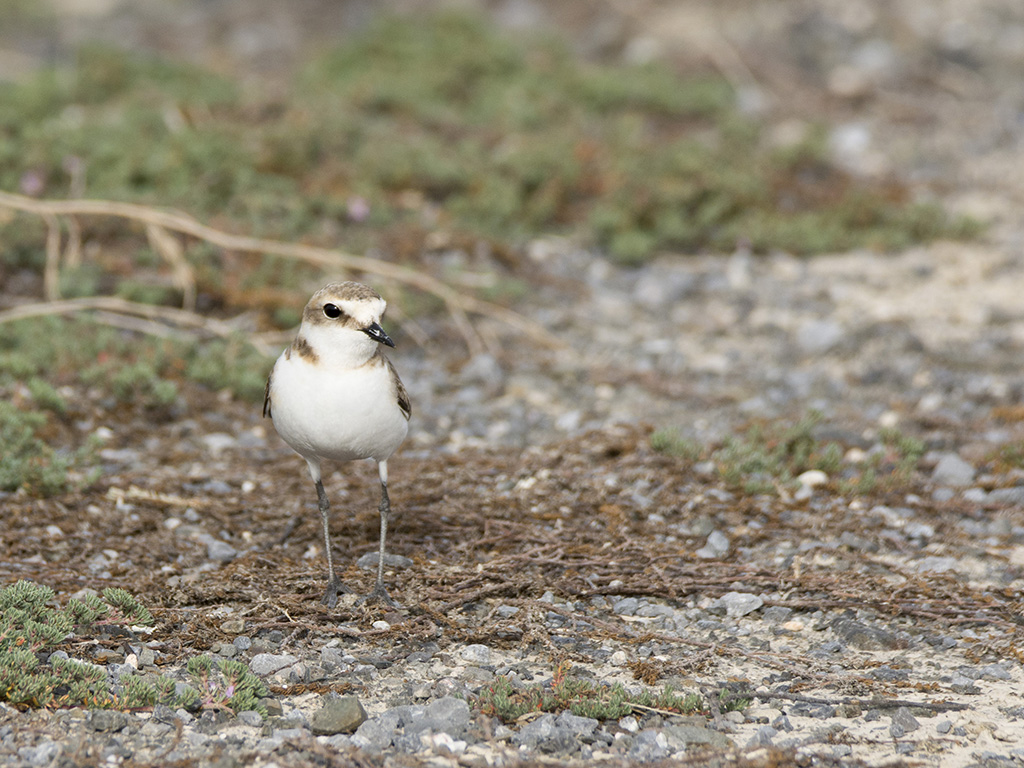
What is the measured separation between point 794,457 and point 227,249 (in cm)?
477

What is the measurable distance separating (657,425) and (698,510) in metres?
1.38

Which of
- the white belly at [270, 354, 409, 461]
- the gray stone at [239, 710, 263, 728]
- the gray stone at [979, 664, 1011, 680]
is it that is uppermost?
the white belly at [270, 354, 409, 461]

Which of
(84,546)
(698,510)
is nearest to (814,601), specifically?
(698,510)

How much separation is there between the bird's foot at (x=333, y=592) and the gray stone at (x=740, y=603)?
6.16ft

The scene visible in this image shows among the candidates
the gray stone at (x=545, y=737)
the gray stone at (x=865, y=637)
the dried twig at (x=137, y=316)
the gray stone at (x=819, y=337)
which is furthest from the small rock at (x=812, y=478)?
the dried twig at (x=137, y=316)

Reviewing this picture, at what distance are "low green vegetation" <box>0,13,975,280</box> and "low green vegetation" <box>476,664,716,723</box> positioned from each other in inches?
208

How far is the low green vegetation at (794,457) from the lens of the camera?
268 inches

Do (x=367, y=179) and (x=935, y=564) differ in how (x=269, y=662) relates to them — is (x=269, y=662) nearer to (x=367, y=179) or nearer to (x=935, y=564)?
(x=935, y=564)

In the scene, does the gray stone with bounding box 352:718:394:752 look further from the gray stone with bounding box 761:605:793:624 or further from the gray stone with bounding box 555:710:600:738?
the gray stone with bounding box 761:605:793:624

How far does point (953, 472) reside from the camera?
22.9 feet

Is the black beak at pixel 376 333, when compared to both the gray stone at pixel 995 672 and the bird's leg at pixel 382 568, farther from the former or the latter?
the gray stone at pixel 995 672

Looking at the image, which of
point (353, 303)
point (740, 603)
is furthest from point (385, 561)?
point (740, 603)

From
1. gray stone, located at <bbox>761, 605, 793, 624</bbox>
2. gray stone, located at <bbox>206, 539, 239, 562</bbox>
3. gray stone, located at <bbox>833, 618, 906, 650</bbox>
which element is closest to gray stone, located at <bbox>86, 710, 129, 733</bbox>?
gray stone, located at <bbox>206, 539, 239, 562</bbox>

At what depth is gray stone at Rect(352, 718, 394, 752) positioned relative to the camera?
436 centimetres
